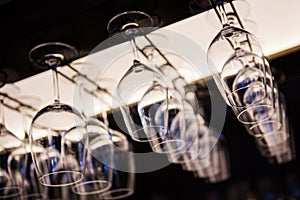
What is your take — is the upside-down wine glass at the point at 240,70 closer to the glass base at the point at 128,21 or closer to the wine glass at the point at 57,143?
the glass base at the point at 128,21

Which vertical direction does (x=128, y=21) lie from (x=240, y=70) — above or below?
above

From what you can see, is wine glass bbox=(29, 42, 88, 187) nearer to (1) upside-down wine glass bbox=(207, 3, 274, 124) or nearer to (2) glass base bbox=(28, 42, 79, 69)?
(2) glass base bbox=(28, 42, 79, 69)

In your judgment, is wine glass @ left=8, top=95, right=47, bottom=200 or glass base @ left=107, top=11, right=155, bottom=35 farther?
wine glass @ left=8, top=95, right=47, bottom=200

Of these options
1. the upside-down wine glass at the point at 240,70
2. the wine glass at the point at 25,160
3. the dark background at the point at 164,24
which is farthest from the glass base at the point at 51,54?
the upside-down wine glass at the point at 240,70

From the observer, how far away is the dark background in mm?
879

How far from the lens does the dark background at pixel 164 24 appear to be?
0.88m


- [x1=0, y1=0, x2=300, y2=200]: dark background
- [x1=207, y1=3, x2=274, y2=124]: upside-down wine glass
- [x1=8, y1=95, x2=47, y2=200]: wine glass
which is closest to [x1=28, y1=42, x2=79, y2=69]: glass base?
[x1=0, y1=0, x2=300, y2=200]: dark background

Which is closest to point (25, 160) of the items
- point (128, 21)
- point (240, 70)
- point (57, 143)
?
point (57, 143)

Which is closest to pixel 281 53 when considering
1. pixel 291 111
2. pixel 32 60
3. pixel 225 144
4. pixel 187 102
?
pixel 291 111

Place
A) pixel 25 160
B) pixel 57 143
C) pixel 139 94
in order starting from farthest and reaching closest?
pixel 25 160 < pixel 57 143 < pixel 139 94

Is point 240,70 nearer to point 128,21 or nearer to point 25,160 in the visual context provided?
point 128,21

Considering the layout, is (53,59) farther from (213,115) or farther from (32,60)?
(213,115)

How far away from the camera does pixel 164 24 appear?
3.10 ft

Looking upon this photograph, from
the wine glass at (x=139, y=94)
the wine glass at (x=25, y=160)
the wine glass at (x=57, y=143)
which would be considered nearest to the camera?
the wine glass at (x=139, y=94)
